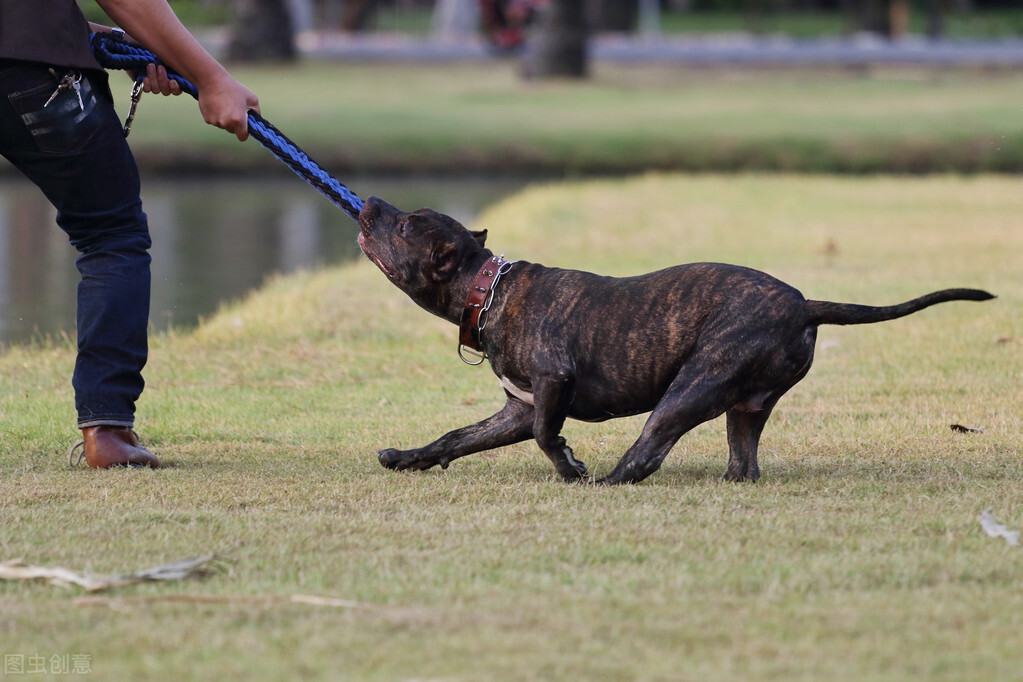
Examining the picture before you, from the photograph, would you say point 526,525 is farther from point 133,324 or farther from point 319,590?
point 133,324

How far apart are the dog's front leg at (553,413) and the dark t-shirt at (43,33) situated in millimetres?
1878

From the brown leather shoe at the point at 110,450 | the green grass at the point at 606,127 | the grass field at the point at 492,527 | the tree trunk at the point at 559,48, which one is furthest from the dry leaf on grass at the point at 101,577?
the tree trunk at the point at 559,48

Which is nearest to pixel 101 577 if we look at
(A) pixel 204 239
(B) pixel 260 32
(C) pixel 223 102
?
(C) pixel 223 102

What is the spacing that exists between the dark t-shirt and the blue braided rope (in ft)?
0.89

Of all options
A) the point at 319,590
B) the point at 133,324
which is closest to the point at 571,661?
the point at 319,590

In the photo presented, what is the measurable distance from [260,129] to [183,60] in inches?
15.0

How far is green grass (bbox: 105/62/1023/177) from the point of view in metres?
20.3

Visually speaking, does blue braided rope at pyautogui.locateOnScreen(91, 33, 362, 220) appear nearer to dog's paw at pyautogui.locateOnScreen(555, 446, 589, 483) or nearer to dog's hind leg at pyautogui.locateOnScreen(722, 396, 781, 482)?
dog's paw at pyautogui.locateOnScreen(555, 446, 589, 483)

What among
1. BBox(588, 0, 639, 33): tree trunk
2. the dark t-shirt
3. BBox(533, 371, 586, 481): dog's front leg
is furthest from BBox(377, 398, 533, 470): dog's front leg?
BBox(588, 0, 639, 33): tree trunk

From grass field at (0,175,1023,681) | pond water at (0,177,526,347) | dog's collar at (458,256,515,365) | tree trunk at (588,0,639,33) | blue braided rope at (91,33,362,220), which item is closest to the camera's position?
grass field at (0,175,1023,681)

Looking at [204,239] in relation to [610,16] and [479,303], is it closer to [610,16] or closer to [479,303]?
[479,303]

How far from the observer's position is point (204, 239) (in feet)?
45.5

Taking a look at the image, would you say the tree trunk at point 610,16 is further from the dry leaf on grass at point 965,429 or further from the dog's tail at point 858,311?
the dog's tail at point 858,311

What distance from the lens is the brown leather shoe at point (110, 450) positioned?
5078mm
